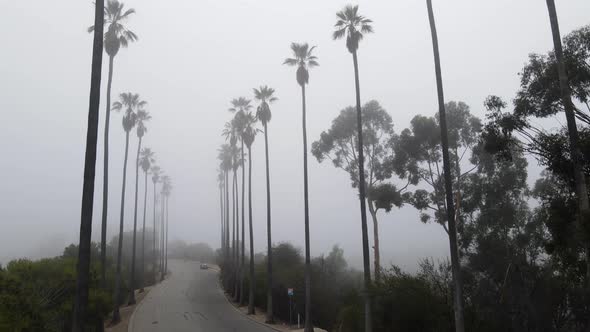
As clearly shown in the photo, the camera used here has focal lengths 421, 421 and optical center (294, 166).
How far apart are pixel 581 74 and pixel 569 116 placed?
9.10ft

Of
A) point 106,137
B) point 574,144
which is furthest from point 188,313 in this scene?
point 574,144

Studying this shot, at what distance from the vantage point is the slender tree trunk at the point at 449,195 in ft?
49.2

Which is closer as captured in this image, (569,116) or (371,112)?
(569,116)

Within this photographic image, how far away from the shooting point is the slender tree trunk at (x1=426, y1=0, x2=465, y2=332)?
49.2 ft

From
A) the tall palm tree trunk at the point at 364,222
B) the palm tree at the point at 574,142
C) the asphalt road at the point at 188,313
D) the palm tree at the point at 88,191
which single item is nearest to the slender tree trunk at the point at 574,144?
the palm tree at the point at 574,142

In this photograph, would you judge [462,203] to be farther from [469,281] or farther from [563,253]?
[563,253]

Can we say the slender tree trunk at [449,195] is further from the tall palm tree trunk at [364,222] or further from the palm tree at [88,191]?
the palm tree at [88,191]

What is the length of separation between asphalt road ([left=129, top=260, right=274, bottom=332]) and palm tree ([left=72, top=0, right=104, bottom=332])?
17879 millimetres

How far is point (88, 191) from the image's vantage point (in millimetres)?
11719

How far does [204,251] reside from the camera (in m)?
140

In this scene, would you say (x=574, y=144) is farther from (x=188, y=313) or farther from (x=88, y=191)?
(x=188, y=313)

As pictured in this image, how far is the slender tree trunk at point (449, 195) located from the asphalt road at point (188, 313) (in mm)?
16214

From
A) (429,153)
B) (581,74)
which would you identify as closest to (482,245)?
(429,153)

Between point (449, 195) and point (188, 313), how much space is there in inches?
1096
